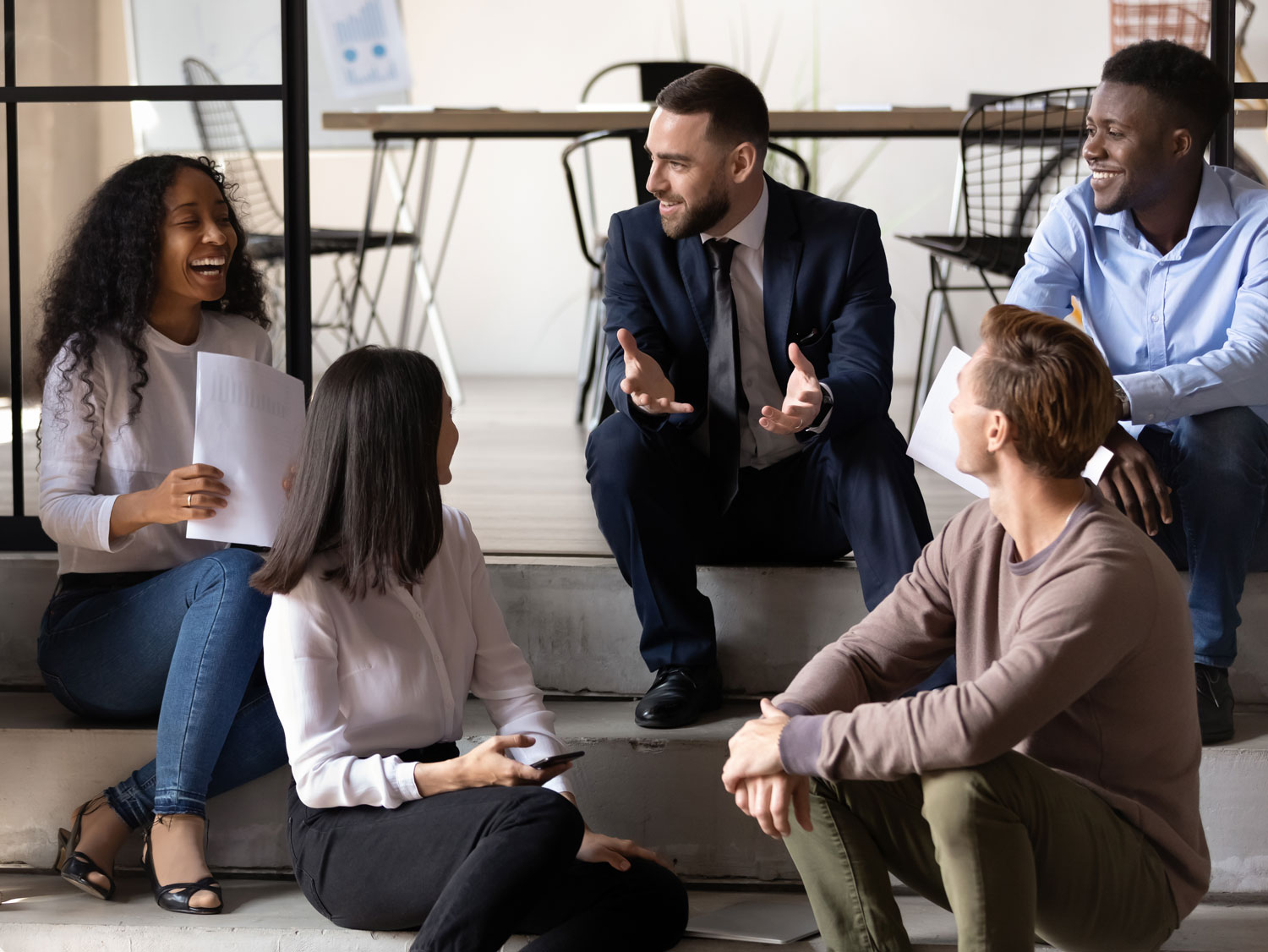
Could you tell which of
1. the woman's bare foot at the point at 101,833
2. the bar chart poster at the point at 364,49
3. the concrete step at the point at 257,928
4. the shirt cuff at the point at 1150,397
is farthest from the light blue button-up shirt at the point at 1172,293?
the bar chart poster at the point at 364,49

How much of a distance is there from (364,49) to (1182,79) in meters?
3.93

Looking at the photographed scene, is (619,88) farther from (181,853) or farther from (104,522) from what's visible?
(181,853)

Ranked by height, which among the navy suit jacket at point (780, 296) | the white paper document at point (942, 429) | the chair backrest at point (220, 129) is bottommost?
the white paper document at point (942, 429)

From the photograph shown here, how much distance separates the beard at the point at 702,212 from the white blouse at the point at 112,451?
77 cm

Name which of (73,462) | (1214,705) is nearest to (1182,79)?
(1214,705)

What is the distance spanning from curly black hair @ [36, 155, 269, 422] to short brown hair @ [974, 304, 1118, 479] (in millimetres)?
1204

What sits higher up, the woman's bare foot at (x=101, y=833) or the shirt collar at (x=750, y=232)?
the shirt collar at (x=750, y=232)

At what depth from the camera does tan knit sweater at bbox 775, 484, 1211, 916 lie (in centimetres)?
120

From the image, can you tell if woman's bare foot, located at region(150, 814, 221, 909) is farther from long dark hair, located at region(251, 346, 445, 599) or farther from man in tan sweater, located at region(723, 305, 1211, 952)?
man in tan sweater, located at region(723, 305, 1211, 952)

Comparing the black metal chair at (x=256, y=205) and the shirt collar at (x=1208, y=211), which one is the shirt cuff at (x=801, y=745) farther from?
the black metal chair at (x=256, y=205)

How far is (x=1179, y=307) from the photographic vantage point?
1911 millimetres

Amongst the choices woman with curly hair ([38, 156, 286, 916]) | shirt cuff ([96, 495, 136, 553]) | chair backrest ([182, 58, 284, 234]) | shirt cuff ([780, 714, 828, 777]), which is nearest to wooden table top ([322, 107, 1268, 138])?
chair backrest ([182, 58, 284, 234])

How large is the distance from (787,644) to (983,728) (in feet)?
2.63

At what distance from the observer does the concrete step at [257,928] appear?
1.52 m
